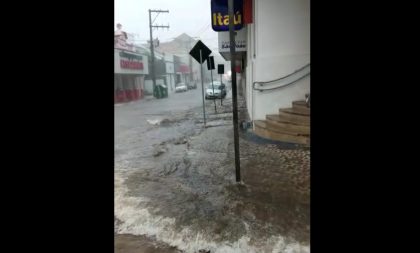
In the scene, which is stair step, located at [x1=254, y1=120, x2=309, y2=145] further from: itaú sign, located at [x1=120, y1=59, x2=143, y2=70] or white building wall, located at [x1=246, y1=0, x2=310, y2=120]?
itaú sign, located at [x1=120, y1=59, x2=143, y2=70]

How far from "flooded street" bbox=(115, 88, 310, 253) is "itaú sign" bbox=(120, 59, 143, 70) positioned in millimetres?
22694

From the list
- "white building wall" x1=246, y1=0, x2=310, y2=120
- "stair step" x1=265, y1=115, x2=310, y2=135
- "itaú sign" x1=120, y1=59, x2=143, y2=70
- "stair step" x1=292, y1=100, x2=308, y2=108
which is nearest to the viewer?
"stair step" x1=265, y1=115, x2=310, y2=135

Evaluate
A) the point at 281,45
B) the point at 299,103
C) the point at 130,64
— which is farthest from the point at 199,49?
the point at 130,64

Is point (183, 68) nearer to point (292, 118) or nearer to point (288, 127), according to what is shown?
point (292, 118)

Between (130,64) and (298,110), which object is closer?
(298,110)

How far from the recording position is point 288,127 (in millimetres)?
7309

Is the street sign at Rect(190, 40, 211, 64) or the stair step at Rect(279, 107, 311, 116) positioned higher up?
the street sign at Rect(190, 40, 211, 64)

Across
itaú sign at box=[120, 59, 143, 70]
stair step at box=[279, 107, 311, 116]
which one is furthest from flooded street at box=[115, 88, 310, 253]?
itaú sign at box=[120, 59, 143, 70]

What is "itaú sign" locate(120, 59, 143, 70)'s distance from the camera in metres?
28.4

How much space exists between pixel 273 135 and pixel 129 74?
79.6 ft

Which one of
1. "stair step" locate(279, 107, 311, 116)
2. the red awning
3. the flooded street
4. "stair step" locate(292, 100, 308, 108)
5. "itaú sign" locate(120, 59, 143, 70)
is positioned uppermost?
the red awning

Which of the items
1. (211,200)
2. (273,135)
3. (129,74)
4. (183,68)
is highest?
(183,68)
